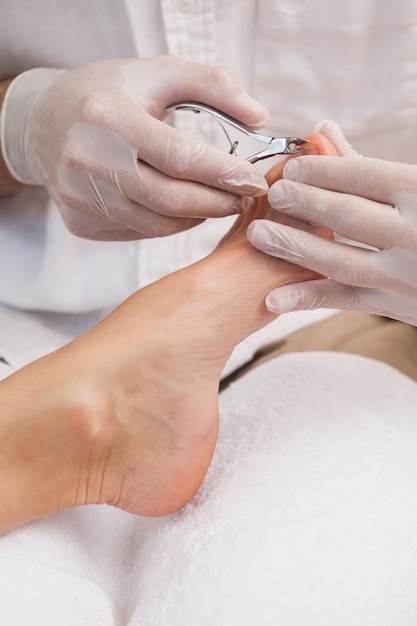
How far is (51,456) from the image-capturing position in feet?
2.41

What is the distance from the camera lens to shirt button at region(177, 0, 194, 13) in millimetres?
914

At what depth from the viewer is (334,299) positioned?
783 millimetres

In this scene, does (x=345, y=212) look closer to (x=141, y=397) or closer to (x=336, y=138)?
(x=336, y=138)

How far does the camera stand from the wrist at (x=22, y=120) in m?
0.95

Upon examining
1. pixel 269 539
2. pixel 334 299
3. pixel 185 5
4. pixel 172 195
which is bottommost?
pixel 269 539

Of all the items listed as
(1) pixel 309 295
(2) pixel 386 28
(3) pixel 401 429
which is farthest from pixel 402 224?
(2) pixel 386 28

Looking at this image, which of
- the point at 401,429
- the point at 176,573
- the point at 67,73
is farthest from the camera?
the point at 67,73

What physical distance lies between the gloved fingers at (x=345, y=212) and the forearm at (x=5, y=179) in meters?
0.45

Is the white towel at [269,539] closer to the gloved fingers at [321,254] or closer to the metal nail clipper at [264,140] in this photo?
the gloved fingers at [321,254]

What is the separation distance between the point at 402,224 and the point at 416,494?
0.28 metres

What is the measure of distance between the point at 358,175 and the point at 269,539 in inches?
14.8

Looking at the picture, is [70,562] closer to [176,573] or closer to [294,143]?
[176,573]

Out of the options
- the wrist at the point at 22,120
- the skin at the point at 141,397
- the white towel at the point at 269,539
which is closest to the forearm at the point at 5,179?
the wrist at the point at 22,120

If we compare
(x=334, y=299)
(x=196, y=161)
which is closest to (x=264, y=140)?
(x=196, y=161)
